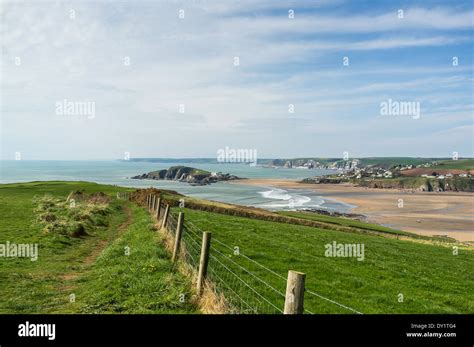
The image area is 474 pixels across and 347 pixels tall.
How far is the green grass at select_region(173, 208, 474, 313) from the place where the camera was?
1412 cm

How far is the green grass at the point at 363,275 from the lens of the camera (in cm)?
1412

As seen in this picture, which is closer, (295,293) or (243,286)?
(295,293)

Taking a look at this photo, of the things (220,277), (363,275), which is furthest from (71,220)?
(363,275)

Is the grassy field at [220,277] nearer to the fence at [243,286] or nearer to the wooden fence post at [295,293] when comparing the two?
the fence at [243,286]

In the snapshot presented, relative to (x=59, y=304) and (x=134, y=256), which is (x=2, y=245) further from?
(x=59, y=304)

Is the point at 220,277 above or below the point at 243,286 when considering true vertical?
above

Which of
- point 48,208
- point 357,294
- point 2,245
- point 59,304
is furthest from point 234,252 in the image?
point 48,208

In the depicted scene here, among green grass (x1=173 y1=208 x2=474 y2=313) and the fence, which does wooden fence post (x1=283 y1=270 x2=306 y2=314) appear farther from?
green grass (x1=173 y1=208 x2=474 y2=313)

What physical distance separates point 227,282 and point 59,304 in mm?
5688

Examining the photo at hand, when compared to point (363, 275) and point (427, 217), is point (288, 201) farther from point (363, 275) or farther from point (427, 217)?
point (363, 275)

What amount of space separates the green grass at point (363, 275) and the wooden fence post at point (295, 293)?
573 centimetres

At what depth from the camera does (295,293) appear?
680 centimetres

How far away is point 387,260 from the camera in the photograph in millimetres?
24359

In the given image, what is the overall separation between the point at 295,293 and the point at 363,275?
13473 millimetres
